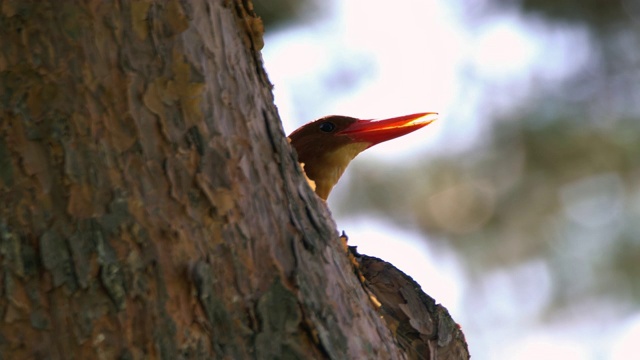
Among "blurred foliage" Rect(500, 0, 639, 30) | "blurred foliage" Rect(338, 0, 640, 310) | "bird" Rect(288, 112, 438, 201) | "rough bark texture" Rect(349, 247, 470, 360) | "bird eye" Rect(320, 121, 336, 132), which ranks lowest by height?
"rough bark texture" Rect(349, 247, 470, 360)

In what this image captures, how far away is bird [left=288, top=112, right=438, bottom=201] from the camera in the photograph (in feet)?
16.1

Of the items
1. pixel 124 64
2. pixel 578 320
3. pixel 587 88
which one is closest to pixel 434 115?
pixel 587 88

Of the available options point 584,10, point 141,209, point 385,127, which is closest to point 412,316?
point 141,209

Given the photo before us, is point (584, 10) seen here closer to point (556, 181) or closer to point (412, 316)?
point (556, 181)

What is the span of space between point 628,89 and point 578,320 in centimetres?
190

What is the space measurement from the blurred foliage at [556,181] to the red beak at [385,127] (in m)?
1.79

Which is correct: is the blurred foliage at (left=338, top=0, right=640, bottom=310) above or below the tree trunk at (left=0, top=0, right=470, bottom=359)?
above

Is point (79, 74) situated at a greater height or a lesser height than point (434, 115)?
lesser

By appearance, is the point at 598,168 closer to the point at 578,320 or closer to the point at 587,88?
the point at 587,88

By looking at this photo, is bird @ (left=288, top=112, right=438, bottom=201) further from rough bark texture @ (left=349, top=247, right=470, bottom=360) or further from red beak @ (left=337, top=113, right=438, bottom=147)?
rough bark texture @ (left=349, top=247, right=470, bottom=360)

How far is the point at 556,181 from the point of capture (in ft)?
22.6

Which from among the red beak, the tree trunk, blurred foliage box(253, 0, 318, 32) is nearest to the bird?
the red beak

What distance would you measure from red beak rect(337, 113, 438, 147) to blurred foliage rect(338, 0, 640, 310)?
1791mm

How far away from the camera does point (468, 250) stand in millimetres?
7605
